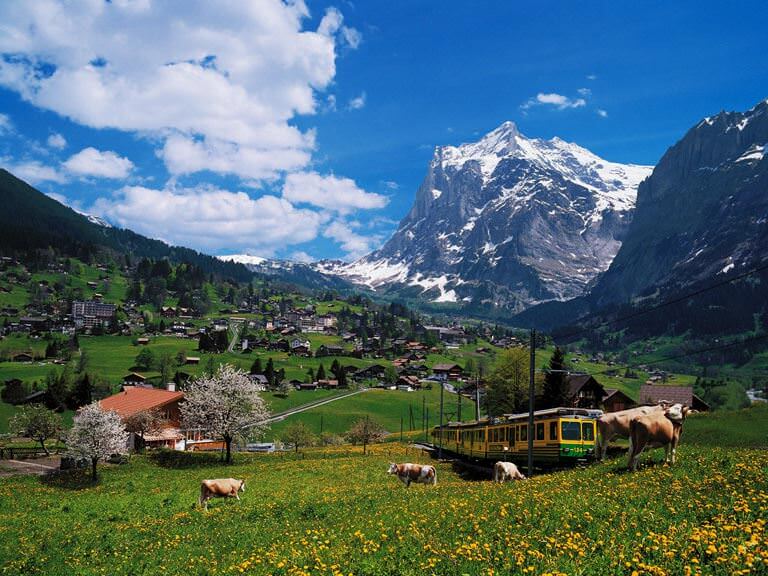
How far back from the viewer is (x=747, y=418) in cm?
4691

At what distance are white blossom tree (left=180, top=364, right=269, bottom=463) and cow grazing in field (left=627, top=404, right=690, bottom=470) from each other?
159 feet

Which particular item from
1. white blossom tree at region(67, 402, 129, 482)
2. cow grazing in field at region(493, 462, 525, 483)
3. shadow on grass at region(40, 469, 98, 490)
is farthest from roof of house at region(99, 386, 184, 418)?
cow grazing in field at region(493, 462, 525, 483)

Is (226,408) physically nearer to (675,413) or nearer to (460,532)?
(675,413)

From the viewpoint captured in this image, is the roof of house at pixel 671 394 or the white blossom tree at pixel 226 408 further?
the roof of house at pixel 671 394

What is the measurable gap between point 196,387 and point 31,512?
32.0m

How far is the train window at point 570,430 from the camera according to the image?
1425 inches

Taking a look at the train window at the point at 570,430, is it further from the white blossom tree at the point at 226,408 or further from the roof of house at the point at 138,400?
the roof of house at the point at 138,400

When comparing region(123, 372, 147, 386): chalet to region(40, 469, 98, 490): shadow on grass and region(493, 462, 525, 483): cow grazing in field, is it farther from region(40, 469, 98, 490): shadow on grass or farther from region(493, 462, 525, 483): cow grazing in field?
region(493, 462, 525, 483): cow grazing in field

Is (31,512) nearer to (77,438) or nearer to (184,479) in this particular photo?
(184,479)

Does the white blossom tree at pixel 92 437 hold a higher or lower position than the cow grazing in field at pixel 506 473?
lower

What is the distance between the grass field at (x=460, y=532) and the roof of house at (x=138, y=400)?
50.5m

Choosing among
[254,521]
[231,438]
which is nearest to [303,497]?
[254,521]

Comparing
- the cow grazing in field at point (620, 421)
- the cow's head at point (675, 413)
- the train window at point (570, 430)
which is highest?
the cow's head at point (675, 413)

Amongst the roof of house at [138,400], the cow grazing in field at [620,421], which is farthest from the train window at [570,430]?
the roof of house at [138,400]
